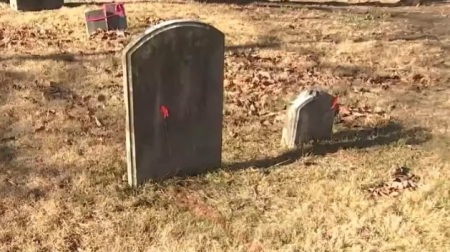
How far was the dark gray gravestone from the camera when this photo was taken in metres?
4.23

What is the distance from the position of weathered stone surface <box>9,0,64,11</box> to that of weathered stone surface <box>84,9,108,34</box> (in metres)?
2.59

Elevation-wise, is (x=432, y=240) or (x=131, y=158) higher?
(x=131, y=158)

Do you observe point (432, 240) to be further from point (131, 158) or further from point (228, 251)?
point (131, 158)

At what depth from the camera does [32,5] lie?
11.3m

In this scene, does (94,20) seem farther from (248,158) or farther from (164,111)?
(164,111)

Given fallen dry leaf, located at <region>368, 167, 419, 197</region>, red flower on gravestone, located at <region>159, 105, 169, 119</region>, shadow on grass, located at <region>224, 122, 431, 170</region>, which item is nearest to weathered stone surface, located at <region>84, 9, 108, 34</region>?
shadow on grass, located at <region>224, 122, 431, 170</region>

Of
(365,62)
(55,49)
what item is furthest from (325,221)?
(55,49)

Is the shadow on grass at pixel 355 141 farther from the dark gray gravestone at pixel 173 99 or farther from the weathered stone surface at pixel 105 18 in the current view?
the weathered stone surface at pixel 105 18

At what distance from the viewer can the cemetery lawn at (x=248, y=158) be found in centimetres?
404

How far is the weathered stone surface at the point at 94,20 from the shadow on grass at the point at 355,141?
5.15 m

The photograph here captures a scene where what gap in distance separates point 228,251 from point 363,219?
3.58 feet

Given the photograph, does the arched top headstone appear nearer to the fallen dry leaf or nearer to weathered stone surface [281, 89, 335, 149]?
weathered stone surface [281, 89, 335, 149]

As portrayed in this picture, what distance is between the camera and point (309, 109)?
17.2 ft

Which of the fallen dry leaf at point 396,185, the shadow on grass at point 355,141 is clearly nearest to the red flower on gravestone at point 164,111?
the shadow on grass at point 355,141
